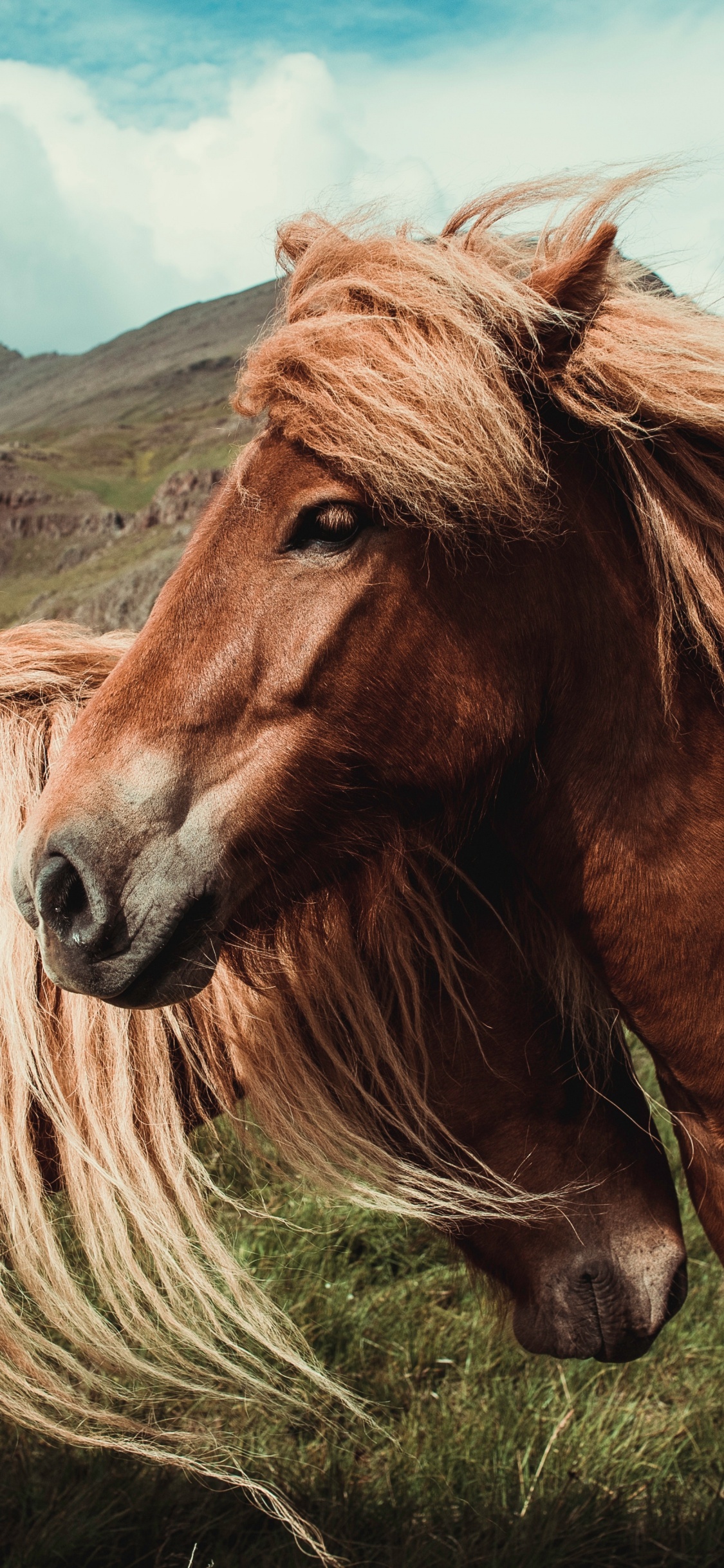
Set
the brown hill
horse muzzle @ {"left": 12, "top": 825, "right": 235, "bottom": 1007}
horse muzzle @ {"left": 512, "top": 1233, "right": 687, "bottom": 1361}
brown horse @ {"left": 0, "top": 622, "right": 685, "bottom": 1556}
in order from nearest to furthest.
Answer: horse muzzle @ {"left": 12, "top": 825, "right": 235, "bottom": 1007} < brown horse @ {"left": 0, "top": 622, "right": 685, "bottom": 1556} < horse muzzle @ {"left": 512, "top": 1233, "right": 687, "bottom": 1361} < the brown hill

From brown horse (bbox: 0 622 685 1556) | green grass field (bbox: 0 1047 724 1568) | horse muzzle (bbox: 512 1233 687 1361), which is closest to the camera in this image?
brown horse (bbox: 0 622 685 1556)

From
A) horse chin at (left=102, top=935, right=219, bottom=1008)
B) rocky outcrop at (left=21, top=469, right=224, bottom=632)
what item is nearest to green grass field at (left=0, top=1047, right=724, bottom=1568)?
horse chin at (left=102, top=935, right=219, bottom=1008)

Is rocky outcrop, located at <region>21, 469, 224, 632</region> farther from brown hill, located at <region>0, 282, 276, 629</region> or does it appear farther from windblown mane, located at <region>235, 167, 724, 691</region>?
windblown mane, located at <region>235, 167, 724, 691</region>

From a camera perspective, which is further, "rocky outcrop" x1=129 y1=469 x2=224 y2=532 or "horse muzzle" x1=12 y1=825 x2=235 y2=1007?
"rocky outcrop" x1=129 y1=469 x2=224 y2=532

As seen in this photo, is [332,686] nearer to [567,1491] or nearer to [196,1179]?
[196,1179]

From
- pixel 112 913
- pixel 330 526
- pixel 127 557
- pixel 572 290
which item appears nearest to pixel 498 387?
pixel 572 290

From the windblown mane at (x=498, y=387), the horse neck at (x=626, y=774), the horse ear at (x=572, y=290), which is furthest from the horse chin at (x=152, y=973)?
the horse ear at (x=572, y=290)

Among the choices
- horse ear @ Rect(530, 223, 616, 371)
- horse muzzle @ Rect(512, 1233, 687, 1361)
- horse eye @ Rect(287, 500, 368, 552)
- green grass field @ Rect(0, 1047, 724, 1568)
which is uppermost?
horse ear @ Rect(530, 223, 616, 371)

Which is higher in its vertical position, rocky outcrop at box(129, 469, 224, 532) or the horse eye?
rocky outcrop at box(129, 469, 224, 532)

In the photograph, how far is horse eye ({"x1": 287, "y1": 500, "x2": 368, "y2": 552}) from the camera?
1.50 metres

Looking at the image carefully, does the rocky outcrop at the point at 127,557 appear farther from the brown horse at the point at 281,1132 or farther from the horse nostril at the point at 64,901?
the horse nostril at the point at 64,901

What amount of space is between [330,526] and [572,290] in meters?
0.51

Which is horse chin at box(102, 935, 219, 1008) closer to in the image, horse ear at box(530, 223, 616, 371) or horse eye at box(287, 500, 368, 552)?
horse eye at box(287, 500, 368, 552)

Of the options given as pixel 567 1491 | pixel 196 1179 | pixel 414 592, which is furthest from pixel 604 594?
pixel 567 1491
